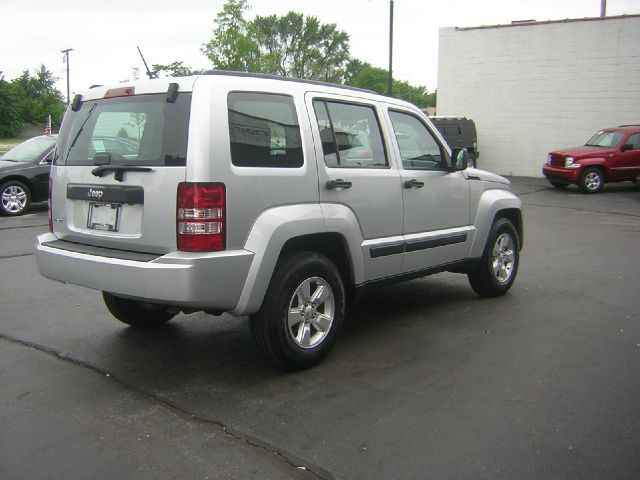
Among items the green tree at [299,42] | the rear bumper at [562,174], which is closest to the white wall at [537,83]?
the rear bumper at [562,174]

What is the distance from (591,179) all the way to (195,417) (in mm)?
16907

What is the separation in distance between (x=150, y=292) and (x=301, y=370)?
4.00 ft

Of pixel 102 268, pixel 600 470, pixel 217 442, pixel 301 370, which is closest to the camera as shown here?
pixel 600 470

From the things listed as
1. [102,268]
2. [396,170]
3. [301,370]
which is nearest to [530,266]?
[396,170]

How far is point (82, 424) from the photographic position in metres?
3.54

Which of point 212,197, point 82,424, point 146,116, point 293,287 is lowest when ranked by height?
point 82,424

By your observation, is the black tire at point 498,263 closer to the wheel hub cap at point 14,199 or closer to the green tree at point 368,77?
the wheel hub cap at point 14,199

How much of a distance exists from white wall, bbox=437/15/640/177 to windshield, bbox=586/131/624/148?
4.04 meters

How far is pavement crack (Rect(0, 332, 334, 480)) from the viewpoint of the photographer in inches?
121

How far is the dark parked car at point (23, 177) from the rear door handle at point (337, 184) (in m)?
9.51

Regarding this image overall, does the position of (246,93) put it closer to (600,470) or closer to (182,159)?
(182,159)

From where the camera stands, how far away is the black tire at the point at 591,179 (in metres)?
18.0

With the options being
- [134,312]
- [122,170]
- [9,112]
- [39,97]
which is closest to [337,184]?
[122,170]

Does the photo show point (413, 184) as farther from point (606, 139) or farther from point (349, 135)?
point (606, 139)
